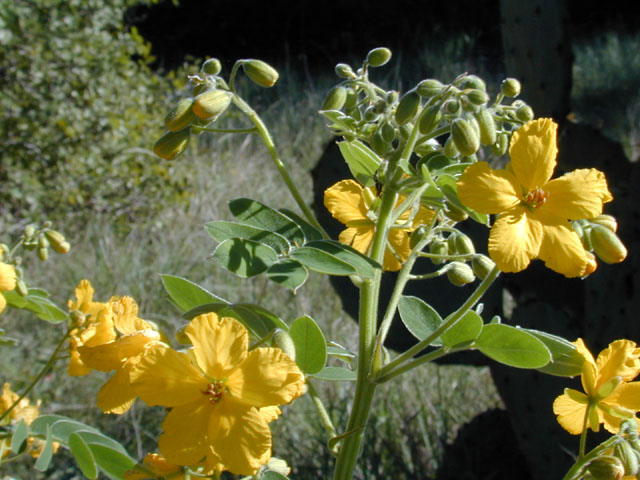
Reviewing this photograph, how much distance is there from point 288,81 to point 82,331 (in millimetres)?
4386

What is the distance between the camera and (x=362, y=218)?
64cm

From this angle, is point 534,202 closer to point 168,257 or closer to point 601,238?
point 601,238

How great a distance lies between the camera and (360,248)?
65 centimetres

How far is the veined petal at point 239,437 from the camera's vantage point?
467 millimetres

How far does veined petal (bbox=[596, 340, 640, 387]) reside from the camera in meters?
0.57

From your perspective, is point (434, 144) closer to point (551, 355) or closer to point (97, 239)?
point (551, 355)

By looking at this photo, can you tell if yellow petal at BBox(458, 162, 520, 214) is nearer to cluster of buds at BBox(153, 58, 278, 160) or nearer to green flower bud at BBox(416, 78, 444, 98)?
green flower bud at BBox(416, 78, 444, 98)

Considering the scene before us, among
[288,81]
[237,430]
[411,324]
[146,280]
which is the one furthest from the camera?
[288,81]

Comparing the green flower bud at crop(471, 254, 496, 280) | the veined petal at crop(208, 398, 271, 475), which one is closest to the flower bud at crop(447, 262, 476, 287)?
the green flower bud at crop(471, 254, 496, 280)

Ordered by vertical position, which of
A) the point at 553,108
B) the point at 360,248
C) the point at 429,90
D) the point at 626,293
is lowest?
the point at 626,293

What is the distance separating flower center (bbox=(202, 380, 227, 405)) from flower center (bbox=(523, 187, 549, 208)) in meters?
0.26

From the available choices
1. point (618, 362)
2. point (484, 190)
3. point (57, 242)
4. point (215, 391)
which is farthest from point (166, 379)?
point (57, 242)

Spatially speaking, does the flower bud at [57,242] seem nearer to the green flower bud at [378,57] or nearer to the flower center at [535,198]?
the green flower bud at [378,57]

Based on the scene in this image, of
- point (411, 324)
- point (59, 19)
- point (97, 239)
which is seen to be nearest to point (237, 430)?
point (411, 324)
